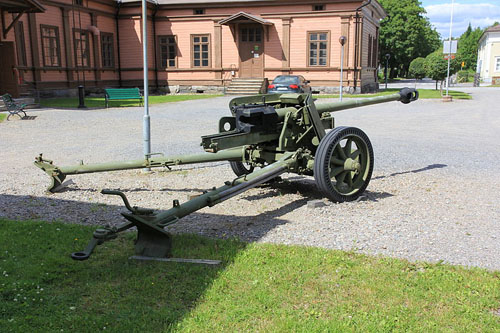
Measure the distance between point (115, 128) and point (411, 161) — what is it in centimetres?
888

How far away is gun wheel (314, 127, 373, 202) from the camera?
6.13 meters

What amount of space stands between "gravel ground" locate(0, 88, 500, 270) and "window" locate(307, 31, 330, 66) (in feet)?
52.8

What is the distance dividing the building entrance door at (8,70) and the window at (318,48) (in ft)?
52.5

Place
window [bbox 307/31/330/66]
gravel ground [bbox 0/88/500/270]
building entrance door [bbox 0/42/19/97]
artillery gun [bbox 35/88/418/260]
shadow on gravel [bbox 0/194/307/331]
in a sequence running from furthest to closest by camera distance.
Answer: window [bbox 307/31/330/66] < building entrance door [bbox 0/42/19/97] < artillery gun [bbox 35/88/418/260] < gravel ground [bbox 0/88/500/270] < shadow on gravel [bbox 0/194/307/331]

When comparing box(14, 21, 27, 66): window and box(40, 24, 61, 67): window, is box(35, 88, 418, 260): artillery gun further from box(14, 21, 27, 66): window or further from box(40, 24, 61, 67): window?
box(40, 24, 61, 67): window

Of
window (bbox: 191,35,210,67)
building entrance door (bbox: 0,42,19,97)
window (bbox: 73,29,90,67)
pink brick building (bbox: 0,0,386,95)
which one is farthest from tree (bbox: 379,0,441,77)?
building entrance door (bbox: 0,42,19,97)

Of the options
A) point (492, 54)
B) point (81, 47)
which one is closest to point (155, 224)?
point (81, 47)

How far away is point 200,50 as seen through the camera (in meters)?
31.2

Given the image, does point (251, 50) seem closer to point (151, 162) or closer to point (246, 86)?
point (246, 86)

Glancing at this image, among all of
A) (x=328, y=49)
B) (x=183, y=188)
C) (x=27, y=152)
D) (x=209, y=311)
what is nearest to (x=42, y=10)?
(x=27, y=152)

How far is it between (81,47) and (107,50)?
2.99 metres

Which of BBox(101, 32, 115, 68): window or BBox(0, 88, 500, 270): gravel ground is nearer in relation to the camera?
BBox(0, 88, 500, 270): gravel ground

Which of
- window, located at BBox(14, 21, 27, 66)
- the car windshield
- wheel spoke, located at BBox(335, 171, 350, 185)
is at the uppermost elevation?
window, located at BBox(14, 21, 27, 66)

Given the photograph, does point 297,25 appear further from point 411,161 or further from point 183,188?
point 183,188
